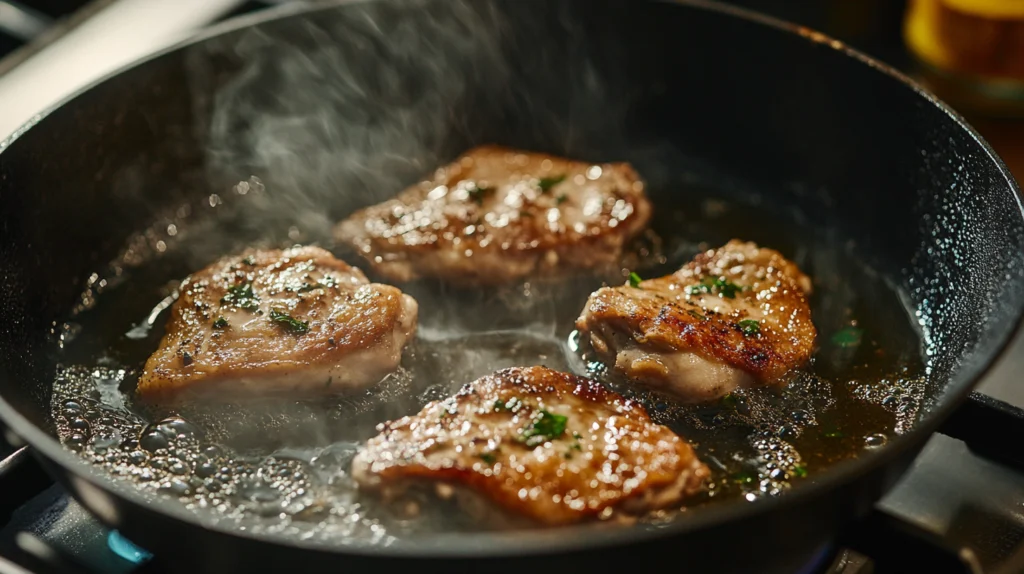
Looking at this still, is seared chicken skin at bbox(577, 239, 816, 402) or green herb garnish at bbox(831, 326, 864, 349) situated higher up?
seared chicken skin at bbox(577, 239, 816, 402)

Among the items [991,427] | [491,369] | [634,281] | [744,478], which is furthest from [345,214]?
[991,427]

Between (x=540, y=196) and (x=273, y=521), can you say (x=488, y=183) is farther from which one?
(x=273, y=521)

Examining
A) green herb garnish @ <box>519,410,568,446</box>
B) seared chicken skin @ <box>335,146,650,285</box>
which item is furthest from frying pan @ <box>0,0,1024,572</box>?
green herb garnish @ <box>519,410,568,446</box>

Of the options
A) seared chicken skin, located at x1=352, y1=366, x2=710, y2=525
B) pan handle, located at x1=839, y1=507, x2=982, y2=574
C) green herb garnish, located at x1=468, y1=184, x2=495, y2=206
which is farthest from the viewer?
green herb garnish, located at x1=468, y1=184, x2=495, y2=206

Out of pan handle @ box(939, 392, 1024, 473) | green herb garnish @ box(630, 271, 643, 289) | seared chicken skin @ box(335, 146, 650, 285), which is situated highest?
seared chicken skin @ box(335, 146, 650, 285)

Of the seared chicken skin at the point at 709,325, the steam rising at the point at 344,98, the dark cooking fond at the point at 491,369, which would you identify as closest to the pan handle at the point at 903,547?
the dark cooking fond at the point at 491,369

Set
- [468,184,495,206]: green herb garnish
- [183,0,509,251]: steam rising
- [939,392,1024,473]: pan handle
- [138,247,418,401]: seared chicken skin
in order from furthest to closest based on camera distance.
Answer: [183,0,509,251]: steam rising → [468,184,495,206]: green herb garnish → [138,247,418,401]: seared chicken skin → [939,392,1024,473]: pan handle

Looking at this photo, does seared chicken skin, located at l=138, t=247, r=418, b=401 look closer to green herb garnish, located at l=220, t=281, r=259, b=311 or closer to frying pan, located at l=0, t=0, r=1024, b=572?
green herb garnish, located at l=220, t=281, r=259, b=311

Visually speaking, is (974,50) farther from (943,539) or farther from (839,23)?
(943,539)

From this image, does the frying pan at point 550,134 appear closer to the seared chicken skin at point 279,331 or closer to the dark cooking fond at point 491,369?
the dark cooking fond at point 491,369

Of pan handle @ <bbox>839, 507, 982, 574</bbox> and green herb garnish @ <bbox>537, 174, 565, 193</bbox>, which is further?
green herb garnish @ <bbox>537, 174, 565, 193</bbox>
